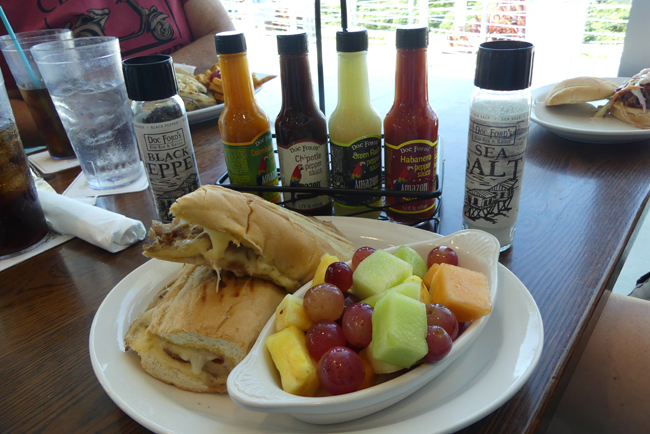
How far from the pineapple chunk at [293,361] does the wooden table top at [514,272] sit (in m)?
0.17

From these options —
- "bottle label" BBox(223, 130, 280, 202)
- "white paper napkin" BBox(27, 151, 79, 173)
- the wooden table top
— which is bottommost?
the wooden table top

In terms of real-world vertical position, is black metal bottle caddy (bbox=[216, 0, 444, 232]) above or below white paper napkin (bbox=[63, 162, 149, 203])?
above

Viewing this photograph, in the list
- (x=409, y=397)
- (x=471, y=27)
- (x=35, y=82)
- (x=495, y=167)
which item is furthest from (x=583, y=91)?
(x=471, y=27)

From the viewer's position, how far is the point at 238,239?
569 mm

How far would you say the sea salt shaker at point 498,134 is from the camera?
0.58 meters

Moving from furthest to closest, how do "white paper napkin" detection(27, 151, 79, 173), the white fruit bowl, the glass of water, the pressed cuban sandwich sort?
"white paper napkin" detection(27, 151, 79, 173)
the pressed cuban sandwich
the glass of water
the white fruit bowl

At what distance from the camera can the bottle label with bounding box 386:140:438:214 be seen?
2.37 ft

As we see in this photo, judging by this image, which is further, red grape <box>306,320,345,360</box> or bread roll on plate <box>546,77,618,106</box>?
bread roll on plate <box>546,77,618,106</box>

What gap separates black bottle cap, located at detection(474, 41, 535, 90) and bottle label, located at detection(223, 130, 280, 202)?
1.25 ft

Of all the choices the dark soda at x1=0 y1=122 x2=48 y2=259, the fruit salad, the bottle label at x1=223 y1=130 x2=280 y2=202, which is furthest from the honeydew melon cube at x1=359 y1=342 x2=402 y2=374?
the dark soda at x1=0 y1=122 x2=48 y2=259

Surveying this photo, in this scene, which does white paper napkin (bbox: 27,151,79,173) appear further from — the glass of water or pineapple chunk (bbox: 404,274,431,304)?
pineapple chunk (bbox: 404,274,431,304)

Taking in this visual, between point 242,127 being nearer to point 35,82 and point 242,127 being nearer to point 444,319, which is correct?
point 444,319

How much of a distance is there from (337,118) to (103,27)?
4.61 ft

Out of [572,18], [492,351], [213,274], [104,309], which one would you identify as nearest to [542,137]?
[492,351]
